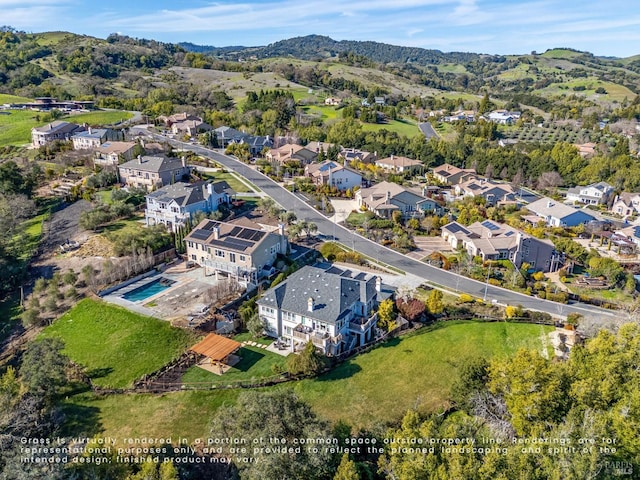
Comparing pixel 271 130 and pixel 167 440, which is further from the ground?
pixel 271 130

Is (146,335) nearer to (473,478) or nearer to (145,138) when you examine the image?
(473,478)

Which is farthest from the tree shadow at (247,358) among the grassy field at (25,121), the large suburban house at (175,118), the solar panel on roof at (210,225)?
the large suburban house at (175,118)

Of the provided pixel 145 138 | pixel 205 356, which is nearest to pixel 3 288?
pixel 205 356

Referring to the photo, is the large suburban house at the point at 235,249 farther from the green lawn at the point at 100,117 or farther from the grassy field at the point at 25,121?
the green lawn at the point at 100,117

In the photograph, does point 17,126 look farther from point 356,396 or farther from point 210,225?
point 356,396

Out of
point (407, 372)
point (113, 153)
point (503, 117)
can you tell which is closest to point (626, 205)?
point (407, 372)

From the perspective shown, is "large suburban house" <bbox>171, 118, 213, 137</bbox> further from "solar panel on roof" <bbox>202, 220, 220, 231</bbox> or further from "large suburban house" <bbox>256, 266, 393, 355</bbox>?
"large suburban house" <bbox>256, 266, 393, 355</bbox>

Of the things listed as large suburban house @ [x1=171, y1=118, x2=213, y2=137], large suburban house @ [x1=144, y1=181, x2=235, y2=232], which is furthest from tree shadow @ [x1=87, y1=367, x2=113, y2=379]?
large suburban house @ [x1=171, y1=118, x2=213, y2=137]
